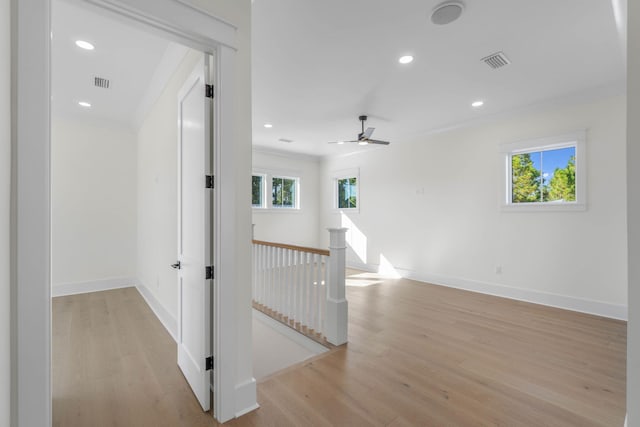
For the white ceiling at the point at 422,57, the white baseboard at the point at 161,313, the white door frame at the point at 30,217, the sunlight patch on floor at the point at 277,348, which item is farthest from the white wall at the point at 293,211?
the white door frame at the point at 30,217

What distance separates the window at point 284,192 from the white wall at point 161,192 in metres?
3.07

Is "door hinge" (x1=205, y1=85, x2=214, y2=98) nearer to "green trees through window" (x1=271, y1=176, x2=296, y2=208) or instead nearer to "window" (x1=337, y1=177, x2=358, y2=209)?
"green trees through window" (x1=271, y1=176, x2=296, y2=208)

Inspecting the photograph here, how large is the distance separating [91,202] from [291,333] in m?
4.01

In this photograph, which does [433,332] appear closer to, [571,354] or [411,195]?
[571,354]

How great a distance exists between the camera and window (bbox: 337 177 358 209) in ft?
23.2

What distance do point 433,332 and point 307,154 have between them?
550cm

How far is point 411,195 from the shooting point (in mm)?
5781

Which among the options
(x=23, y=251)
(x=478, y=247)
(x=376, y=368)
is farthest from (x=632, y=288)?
(x=478, y=247)

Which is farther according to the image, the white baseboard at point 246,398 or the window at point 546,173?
the window at point 546,173

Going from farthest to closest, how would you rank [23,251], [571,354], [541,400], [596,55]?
[596,55] < [571,354] < [541,400] < [23,251]

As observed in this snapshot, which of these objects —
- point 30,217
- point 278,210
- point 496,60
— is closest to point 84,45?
point 30,217

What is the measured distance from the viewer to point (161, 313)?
134 inches

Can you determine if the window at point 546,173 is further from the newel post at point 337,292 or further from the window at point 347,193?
the window at point 347,193

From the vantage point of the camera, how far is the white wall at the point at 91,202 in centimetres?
439
